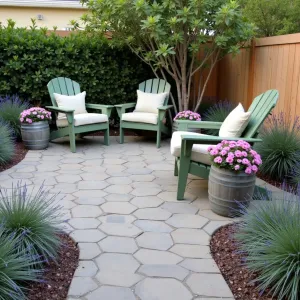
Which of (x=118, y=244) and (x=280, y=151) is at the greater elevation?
(x=280, y=151)

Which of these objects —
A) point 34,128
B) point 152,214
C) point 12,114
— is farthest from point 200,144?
point 12,114

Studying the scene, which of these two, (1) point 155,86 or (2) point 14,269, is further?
(1) point 155,86

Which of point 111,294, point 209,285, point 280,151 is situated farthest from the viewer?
point 280,151

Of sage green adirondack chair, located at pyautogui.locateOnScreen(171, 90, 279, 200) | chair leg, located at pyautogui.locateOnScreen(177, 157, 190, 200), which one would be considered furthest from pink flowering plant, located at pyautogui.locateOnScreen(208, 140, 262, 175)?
chair leg, located at pyautogui.locateOnScreen(177, 157, 190, 200)

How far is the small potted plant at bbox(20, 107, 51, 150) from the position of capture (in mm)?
4918

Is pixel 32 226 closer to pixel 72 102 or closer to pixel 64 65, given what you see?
pixel 72 102

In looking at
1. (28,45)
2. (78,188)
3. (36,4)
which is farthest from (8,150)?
(36,4)

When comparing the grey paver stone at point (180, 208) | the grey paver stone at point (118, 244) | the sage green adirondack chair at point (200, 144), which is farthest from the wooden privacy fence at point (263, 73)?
the grey paver stone at point (118, 244)

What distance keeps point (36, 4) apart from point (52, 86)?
6.25 meters

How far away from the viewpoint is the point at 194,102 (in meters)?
6.57

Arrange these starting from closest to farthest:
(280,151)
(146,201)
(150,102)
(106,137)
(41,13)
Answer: (146,201) < (280,151) < (106,137) < (150,102) < (41,13)

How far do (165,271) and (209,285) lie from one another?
0.27 metres

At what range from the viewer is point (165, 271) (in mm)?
2117

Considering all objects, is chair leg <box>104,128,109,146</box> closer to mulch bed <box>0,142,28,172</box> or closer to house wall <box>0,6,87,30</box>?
mulch bed <box>0,142,28,172</box>
